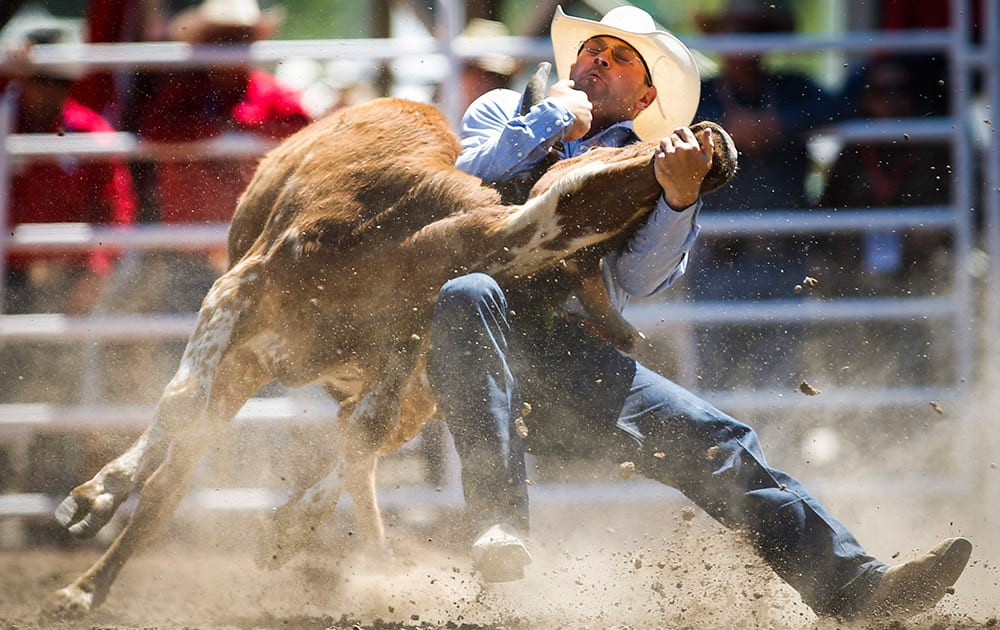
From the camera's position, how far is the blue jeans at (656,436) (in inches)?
134

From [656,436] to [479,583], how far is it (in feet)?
2.53

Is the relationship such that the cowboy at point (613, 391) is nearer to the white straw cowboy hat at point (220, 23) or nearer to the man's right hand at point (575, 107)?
the man's right hand at point (575, 107)

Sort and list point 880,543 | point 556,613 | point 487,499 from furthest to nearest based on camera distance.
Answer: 1. point 880,543
2. point 556,613
3. point 487,499

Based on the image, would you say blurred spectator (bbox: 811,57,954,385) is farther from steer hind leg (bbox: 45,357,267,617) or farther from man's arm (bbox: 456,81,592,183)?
steer hind leg (bbox: 45,357,267,617)

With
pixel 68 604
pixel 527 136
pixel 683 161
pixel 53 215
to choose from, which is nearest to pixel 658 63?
pixel 527 136

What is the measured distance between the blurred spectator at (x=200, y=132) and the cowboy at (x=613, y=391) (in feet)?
6.07

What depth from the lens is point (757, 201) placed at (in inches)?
213

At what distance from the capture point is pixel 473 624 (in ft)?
11.9

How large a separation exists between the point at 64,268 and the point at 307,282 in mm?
2246

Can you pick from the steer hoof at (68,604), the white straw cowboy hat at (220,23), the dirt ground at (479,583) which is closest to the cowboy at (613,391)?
the dirt ground at (479,583)

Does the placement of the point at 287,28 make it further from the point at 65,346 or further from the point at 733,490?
the point at 733,490

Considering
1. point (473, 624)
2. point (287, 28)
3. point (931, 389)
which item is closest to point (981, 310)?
point (931, 389)

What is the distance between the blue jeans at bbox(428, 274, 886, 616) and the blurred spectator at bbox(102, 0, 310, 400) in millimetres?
2172

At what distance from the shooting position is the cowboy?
329 cm
